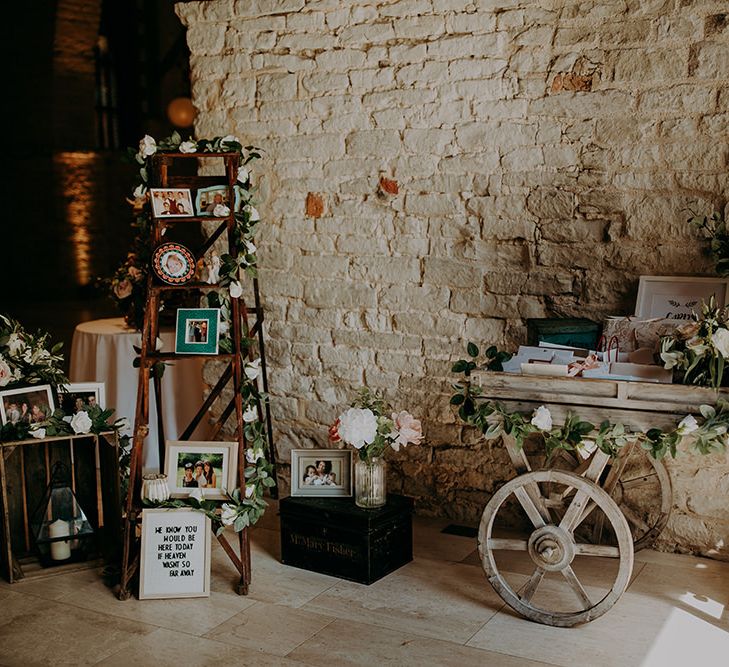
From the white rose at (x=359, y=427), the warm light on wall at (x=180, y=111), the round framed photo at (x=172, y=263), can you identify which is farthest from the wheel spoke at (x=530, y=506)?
the warm light on wall at (x=180, y=111)

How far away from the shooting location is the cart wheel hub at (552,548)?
3.02m

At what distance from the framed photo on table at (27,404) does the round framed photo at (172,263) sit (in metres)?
0.83

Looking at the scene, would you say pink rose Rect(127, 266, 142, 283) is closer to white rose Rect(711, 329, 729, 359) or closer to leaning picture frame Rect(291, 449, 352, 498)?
leaning picture frame Rect(291, 449, 352, 498)

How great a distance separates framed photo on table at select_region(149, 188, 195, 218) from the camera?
11.2 feet

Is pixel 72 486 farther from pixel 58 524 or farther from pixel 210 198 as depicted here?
pixel 210 198

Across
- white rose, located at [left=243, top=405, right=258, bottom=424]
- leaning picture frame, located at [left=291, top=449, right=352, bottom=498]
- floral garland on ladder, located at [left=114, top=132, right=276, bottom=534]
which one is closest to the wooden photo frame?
floral garland on ladder, located at [left=114, top=132, right=276, bottom=534]

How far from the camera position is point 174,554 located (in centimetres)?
335

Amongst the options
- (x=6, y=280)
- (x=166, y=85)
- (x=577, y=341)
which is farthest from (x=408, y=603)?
(x=166, y=85)

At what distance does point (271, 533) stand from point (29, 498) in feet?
3.68

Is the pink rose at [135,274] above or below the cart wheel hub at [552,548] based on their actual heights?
above

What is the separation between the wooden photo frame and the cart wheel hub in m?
1.21

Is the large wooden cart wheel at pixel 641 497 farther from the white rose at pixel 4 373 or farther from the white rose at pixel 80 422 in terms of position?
the white rose at pixel 4 373

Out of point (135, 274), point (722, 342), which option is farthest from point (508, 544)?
point (135, 274)

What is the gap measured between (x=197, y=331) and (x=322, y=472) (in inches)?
32.6
